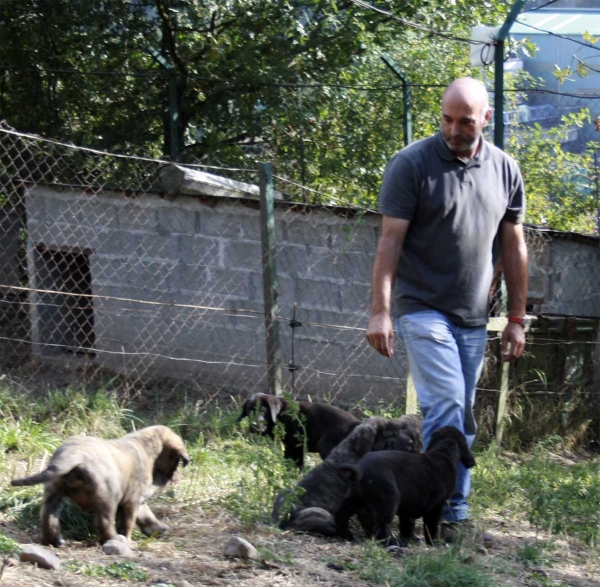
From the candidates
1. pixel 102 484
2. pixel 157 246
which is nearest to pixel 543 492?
pixel 102 484

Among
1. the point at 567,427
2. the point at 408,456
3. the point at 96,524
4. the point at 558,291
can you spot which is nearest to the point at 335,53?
the point at 558,291

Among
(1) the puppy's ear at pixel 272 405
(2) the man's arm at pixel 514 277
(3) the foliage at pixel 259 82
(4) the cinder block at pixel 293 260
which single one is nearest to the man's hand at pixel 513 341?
(2) the man's arm at pixel 514 277

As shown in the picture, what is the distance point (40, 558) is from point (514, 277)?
2.92m

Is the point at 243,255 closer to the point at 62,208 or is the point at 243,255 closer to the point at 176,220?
the point at 176,220

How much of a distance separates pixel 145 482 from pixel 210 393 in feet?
13.4

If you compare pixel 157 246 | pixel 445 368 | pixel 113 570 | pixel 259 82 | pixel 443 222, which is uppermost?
pixel 259 82

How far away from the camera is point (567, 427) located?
8.19 meters

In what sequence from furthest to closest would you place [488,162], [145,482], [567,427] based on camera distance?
1. [567,427]
2. [488,162]
3. [145,482]

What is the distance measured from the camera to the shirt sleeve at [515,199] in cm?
537

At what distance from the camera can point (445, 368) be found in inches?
197

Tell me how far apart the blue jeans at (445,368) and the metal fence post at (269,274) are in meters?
2.37

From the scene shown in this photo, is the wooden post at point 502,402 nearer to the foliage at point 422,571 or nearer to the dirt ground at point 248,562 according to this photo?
the dirt ground at point 248,562

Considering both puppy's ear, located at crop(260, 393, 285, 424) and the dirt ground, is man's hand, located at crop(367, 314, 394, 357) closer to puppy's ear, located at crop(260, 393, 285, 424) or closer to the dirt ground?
the dirt ground

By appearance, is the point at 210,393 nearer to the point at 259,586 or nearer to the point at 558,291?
the point at 558,291
